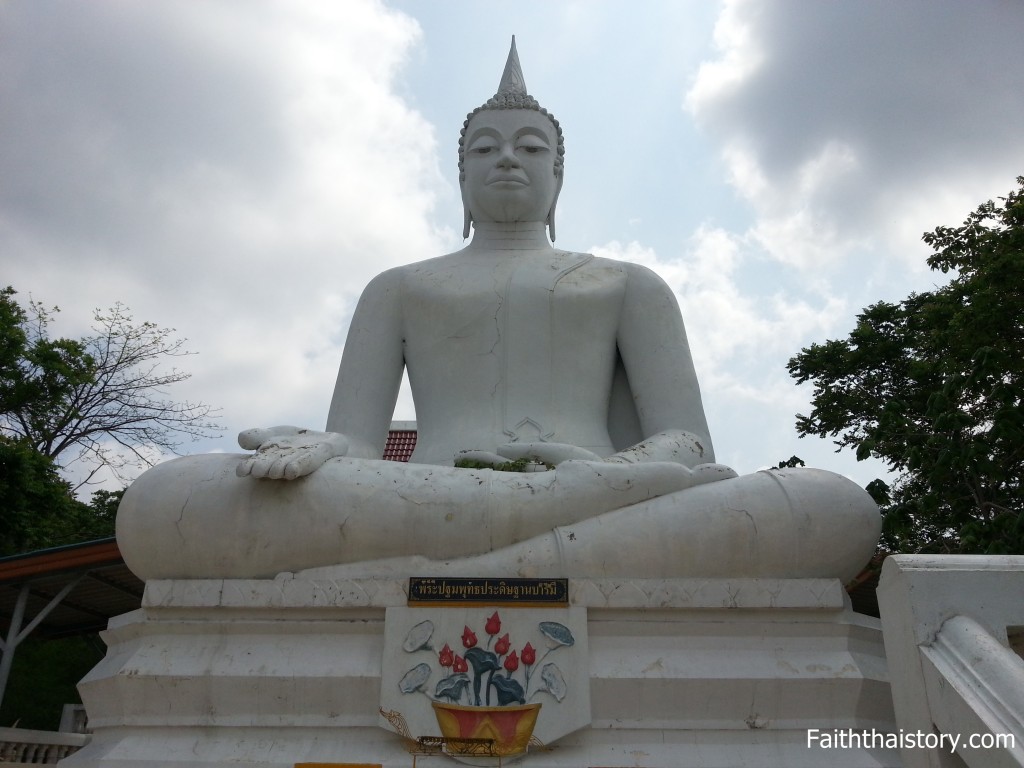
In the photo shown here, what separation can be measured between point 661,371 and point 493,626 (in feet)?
8.73

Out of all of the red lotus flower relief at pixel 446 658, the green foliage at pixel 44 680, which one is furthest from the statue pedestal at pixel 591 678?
the green foliage at pixel 44 680

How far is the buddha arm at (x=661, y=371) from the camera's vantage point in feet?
18.5

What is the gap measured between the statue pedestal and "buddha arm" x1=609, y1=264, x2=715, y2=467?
4.47ft

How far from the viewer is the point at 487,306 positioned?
21.4ft

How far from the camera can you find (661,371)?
6227 mm

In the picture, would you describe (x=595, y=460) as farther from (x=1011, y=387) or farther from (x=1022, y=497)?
(x=1022, y=497)

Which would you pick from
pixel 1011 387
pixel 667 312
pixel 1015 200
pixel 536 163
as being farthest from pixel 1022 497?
pixel 536 163

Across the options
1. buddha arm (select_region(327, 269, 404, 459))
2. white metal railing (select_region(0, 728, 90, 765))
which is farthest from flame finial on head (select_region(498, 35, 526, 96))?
white metal railing (select_region(0, 728, 90, 765))

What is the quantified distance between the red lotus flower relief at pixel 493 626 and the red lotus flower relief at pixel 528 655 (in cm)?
15

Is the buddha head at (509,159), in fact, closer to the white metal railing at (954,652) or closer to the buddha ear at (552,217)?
the buddha ear at (552,217)

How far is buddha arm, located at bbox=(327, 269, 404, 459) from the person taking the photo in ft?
20.3

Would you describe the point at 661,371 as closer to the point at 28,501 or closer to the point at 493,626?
the point at 493,626

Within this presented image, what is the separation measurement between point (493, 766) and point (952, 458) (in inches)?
175

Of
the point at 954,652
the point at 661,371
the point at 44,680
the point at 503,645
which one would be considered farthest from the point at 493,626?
the point at 44,680
